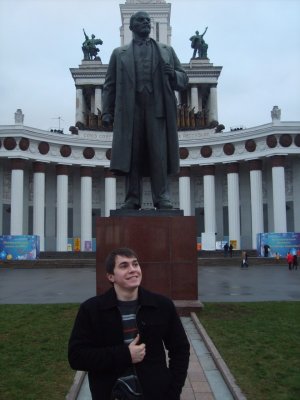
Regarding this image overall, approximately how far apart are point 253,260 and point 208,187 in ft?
39.5

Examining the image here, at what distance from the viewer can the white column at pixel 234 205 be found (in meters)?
41.5

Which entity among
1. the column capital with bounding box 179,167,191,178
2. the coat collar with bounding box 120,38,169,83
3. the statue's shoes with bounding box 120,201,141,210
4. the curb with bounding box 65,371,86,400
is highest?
the column capital with bounding box 179,167,191,178

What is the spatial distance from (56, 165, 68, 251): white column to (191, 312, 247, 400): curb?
114ft

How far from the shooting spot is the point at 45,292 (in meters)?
15.1

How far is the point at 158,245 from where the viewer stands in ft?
25.6

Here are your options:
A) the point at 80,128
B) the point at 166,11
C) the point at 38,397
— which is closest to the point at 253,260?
the point at 80,128

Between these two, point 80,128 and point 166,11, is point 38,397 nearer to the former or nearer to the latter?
point 80,128

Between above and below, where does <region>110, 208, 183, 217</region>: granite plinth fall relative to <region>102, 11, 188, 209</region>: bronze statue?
below

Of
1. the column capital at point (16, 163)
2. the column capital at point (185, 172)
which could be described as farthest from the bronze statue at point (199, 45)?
the column capital at point (16, 163)

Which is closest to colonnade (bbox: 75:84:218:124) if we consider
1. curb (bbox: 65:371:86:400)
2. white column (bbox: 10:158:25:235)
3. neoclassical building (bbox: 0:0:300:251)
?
neoclassical building (bbox: 0:0:300:251)

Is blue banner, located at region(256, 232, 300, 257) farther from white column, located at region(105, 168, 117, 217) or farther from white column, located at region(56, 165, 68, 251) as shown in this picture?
white column, located at region(56, 165, 68, 251)

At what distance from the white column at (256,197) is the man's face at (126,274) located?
3859cm

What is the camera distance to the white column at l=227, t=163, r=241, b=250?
41.5 meters

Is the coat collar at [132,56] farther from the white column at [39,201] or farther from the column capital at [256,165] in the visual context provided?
the column capital at [256,165]
